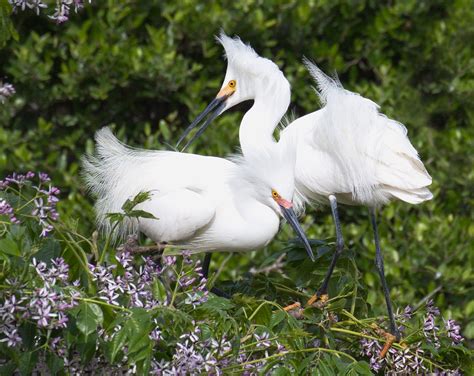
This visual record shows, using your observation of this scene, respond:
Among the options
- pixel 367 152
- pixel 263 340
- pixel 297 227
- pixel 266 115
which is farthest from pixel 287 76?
pixel 263 340

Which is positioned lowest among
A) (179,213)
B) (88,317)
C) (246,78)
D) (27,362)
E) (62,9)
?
(179,213)

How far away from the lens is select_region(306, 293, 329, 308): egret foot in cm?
284

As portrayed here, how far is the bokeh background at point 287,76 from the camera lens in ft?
15.1

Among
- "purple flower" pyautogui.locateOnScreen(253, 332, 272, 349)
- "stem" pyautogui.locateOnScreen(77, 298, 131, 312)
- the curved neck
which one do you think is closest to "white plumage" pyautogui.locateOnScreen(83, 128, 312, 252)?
the curved neck

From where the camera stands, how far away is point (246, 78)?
3.61 m

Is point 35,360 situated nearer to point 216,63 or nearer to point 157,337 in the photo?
point 157,337

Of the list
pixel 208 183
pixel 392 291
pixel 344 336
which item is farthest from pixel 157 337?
pixel 392 291

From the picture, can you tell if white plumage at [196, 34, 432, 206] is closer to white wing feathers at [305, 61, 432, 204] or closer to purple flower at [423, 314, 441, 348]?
white wing feathers at [305, 61, 432, 204]

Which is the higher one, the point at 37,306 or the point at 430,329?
the point at 37,306

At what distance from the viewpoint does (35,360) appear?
6.20 feet

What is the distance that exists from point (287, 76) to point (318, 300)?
7.25ft

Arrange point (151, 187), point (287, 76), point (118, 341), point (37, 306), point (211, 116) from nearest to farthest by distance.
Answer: point (37, 306) → point (118, 341) → point (151, 187) → point (211, 116) → point (287, 76)

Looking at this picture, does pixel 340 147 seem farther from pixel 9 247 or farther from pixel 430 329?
pixel 9 247

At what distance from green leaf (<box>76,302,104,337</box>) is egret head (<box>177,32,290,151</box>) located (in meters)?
1.73
